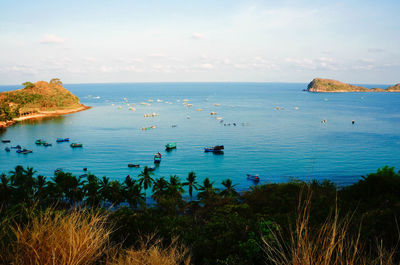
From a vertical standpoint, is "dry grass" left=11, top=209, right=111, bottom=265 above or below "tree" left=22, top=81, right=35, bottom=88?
below

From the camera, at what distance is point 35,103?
140 meters

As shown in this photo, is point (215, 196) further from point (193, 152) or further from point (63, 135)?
point (63, 135)

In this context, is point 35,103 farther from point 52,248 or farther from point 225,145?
point 52,248

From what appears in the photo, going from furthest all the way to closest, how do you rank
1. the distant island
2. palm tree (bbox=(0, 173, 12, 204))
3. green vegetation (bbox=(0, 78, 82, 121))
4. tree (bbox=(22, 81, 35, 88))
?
tree (bbox=(22, 81, 35, 88))
green vegetation (bbox=(0, 78, 82, 121))
the distant island
palm tree (bbox=(0, 173, 12, 204))

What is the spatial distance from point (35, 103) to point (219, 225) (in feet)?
492

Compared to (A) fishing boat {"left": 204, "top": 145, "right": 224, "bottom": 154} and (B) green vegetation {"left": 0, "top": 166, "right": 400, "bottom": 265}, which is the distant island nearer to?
(A) fishing boat {"left": 204, "top": 145, "right": 224, "bottom": 154}

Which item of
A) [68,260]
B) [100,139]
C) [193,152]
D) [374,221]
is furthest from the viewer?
[100,139]

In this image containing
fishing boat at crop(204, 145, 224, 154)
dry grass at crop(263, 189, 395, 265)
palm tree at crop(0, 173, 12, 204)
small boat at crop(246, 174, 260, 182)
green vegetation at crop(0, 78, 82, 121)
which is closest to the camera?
dry grass at crop(263, 189, 395, 265)

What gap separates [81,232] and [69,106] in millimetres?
164032

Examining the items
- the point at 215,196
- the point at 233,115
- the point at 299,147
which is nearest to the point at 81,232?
the point at 215,196

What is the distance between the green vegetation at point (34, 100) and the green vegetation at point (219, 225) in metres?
98.4

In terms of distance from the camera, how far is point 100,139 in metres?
88.8

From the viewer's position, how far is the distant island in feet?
385

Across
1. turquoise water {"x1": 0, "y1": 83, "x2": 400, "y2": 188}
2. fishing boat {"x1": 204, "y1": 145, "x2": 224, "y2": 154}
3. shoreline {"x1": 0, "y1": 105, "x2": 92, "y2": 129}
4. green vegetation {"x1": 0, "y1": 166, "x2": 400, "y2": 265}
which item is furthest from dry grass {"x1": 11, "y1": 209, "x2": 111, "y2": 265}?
shoreline {"x1": 0, "y1": 105, "x2": 92, "y2": 129}
